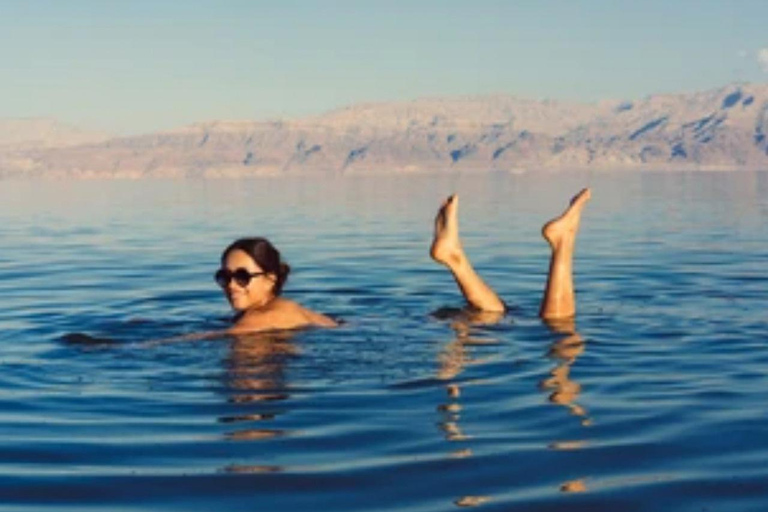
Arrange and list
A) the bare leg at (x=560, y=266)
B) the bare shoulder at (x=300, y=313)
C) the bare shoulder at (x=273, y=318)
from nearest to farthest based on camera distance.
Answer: the bare shoulder at (x=273, y=318) → the bare shoulder at (x=300, y=313) → the bare leg at (x=560, y=266)

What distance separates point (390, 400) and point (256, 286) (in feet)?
8.14

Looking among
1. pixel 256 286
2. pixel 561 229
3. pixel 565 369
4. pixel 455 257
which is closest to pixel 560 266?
pixel 561 229

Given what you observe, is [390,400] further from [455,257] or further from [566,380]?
[455,257]

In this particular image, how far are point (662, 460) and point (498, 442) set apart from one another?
85 centimetres

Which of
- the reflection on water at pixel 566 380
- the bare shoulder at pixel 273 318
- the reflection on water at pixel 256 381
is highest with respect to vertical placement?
the bare shoulder at pixel 273 318

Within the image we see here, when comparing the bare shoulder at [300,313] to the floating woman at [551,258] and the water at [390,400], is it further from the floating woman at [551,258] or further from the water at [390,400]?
the floating woman at [551,258]

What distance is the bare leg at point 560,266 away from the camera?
10086mm

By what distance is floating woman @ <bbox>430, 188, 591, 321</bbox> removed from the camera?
1012 centimetres

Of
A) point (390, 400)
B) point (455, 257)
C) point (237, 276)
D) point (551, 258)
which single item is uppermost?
point (237, 276)

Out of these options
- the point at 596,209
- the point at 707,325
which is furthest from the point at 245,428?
the point at 596,209

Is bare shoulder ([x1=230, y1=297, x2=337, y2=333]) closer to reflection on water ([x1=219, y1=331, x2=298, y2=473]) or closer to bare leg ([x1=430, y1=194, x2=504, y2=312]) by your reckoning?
reflection on water ([x1=219, y1=331, x2=298, y2=473])

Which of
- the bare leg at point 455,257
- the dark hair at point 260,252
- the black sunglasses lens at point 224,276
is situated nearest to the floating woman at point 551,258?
the bare leg at point 455,257

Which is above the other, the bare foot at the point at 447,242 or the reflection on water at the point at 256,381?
the bare foot at the point at 447,242

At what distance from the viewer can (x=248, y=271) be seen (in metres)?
9.09
